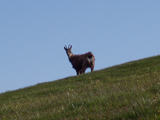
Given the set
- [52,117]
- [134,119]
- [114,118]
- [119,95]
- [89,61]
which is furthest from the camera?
[89,61]

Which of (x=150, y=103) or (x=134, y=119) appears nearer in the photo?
(x=134, y=119)

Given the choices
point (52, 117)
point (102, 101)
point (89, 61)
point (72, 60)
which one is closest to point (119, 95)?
point (102, 101)

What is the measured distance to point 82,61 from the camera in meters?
28.5

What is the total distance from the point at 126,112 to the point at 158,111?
797 mm

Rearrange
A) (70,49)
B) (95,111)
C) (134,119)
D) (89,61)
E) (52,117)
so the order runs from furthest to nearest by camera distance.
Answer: (70,49)
(89,61)
(52,117)
(95,111)
(134,119)

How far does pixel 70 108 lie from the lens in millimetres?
8141

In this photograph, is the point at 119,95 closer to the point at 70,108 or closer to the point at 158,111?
the point at 70,108

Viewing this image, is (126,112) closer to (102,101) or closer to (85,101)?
(102,101)

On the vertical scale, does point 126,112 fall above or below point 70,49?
below

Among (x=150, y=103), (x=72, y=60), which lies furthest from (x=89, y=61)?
(x=150, y=103)

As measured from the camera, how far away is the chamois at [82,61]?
2791 cm

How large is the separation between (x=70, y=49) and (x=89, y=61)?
12.1 ft

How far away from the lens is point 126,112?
564cm

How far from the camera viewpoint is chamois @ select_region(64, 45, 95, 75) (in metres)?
27.9
